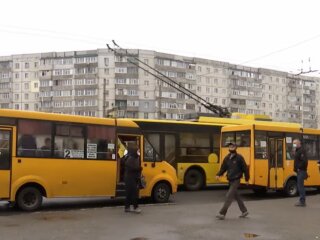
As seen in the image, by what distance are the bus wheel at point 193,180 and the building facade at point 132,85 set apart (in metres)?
61.2

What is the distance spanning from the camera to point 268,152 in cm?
1761

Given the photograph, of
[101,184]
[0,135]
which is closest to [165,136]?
[101,184]

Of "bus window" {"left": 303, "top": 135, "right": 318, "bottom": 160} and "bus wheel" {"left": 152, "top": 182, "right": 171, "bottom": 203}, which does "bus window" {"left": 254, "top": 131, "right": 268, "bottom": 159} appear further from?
"bus wheel" {"left": 152, "top": 182, "right": 171, "bottom": 203}

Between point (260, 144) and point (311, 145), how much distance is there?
2851 mm

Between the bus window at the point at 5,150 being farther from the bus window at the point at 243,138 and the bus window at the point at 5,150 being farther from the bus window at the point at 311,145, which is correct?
the bus window at the point at 311,145

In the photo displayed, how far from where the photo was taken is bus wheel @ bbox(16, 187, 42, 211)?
12.5 m

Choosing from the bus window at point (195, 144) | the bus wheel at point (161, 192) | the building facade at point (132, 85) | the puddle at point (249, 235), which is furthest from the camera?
the building facade at point (132, 85)

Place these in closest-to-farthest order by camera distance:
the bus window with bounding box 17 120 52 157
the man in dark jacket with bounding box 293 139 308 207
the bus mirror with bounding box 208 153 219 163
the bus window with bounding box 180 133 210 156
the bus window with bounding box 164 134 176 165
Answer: the bus window with bounding box 17 120 52 157 → the man in dark jacket with bounding box 293 139 308 207 → the bus window with bounding box 164 134 176 165 → the bus window with bounding box 180 133 210 156 → the bus mirror with bounding box 208 153 219 163

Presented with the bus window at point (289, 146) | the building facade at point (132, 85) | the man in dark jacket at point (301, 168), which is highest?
the building facade at point (132, 85)

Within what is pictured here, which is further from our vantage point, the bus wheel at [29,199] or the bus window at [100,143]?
the bus window at [100,143]

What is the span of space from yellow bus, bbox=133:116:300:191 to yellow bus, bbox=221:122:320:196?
186 centimetres

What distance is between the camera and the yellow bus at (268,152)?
17250 millimetres

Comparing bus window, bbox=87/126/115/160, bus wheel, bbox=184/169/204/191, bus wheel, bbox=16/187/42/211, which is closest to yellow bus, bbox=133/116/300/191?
bus wheel, bbox=184/169/204/191

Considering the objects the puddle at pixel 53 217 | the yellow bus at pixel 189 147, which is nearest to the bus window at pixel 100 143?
the puddle at pixel 53 217
